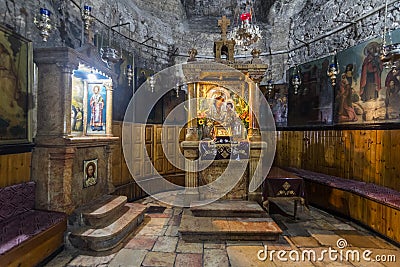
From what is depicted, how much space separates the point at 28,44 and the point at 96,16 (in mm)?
2326

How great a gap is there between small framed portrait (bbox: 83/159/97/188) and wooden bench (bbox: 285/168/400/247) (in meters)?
4.91

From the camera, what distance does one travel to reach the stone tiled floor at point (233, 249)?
10.9 ft

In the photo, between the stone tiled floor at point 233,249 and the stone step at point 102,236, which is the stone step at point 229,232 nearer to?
the stone tiled floor at point 233,249

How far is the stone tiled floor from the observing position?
10.9 ft

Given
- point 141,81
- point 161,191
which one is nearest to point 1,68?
point 141,81

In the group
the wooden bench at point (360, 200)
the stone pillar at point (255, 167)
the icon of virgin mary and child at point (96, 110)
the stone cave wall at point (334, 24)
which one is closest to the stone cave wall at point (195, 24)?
the stone cave wall at point (334, 24)

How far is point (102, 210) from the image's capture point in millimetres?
4004

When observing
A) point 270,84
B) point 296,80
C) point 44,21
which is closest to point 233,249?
point 44,21

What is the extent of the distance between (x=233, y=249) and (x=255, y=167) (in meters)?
1.92

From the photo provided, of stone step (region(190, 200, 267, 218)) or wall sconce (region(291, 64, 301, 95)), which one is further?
wall sconce (region(291, 64, 301, 95))

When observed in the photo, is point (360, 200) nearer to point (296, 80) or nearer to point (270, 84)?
point (296, 80)

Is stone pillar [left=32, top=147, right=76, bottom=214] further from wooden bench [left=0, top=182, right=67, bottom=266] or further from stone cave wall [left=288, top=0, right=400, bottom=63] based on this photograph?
stone cave wall [left=288, top=0, right=400, bottom=63]

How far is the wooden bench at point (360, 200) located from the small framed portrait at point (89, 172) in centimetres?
491

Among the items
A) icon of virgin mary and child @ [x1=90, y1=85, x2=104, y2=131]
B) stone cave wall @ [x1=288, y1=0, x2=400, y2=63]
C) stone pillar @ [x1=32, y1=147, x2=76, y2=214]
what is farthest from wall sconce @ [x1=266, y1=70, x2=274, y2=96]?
stone pillar @ [x1=32, y1=147, x2=76, y2=214]
